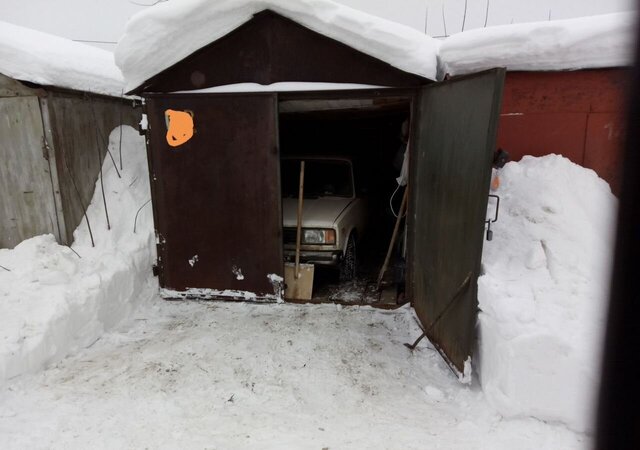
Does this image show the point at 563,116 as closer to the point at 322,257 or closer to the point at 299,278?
the point at 322,257

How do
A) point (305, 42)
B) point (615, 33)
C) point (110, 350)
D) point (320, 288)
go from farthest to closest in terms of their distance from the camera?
point (320, 288), point (305, 42), point (110, 350), point (615, 33)

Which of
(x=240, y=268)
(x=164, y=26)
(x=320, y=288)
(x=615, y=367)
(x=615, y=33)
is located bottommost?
(x=320, y=288)

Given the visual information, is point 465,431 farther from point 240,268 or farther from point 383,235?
point 383,235

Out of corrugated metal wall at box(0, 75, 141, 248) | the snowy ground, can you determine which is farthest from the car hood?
corrugated metal wall at box(0, 75, 141, 248)

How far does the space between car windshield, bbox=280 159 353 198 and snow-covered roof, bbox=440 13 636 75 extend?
8.55 ft

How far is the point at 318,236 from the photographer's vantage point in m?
5.16

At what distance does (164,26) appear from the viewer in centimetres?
418

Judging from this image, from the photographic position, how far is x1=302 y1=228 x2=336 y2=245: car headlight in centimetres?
512

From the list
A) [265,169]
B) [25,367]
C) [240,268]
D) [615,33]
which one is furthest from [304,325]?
[615,33]

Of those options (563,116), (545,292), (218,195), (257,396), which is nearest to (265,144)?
(218,195)

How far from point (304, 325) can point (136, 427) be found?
202 cm

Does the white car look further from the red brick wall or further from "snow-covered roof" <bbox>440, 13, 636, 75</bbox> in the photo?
"snow-covered roof" <bbox>440, 13, 636, 75</bbox>

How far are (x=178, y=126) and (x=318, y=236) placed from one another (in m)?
2.15

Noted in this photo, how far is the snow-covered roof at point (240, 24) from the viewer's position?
13.4 ft
